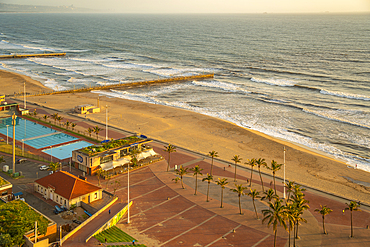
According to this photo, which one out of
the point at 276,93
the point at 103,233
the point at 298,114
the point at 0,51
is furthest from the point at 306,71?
the point at 0,51

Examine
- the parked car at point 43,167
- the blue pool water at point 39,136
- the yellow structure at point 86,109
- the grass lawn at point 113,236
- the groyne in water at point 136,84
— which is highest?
the groyne in water at point 136,84

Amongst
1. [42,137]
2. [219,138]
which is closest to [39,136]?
[42,137]

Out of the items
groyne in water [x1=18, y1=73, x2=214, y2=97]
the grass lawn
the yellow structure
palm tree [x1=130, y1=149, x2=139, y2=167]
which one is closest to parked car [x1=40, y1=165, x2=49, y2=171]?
palm tree [x1=130, y1=149, x2=139, y2=167]

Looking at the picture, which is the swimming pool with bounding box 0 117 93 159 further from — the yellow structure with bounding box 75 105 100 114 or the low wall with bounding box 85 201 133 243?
the low wall with bounding box 85 201 133 243

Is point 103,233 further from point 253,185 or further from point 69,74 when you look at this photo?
point 69,74

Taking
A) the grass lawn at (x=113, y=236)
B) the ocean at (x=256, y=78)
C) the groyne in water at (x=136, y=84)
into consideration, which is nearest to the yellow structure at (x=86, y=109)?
the ocean at (x=256, y=78)

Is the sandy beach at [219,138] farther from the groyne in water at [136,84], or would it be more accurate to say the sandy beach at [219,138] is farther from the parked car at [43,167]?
the parked car at [43,167]

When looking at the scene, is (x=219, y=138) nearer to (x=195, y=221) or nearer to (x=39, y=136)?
(x=195, y=221)
